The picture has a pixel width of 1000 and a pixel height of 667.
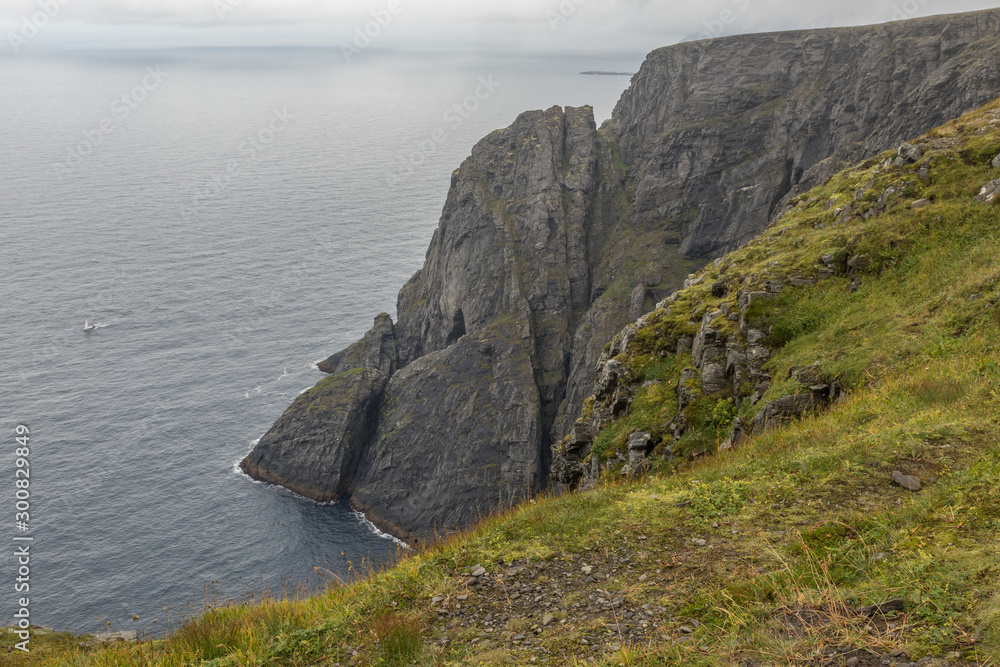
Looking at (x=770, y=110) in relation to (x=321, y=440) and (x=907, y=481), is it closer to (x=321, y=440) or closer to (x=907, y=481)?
(x=321, y=440)

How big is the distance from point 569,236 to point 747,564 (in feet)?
347

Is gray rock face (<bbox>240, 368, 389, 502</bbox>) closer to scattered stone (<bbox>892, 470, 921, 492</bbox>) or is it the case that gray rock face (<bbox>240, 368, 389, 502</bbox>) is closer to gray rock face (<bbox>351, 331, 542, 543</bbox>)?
gray rock face (<bbox>351, 331, 542, 543</bbox>)

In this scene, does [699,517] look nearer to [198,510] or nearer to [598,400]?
[598,400]

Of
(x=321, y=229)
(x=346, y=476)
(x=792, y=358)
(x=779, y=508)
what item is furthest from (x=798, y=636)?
(x=321, y=229)

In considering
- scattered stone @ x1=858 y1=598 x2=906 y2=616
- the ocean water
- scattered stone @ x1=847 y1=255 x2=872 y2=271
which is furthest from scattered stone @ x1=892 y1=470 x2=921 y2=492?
the ocean water

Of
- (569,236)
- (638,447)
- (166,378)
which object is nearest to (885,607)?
(638,447)

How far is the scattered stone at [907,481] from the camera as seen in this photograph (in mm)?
10656

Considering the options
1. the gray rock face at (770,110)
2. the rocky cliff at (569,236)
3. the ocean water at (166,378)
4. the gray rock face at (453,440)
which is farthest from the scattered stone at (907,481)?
the gray rock face at (770,110)

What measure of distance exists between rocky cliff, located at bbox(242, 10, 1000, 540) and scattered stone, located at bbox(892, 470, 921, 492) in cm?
7335

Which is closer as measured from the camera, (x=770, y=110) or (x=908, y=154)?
(x=908, y=154)

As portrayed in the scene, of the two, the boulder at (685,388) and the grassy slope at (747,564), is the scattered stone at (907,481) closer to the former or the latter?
the grassy slope at (747,564)

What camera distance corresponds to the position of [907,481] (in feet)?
35.5

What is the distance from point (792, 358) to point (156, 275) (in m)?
159

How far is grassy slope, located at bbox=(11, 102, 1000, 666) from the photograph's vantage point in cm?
773
